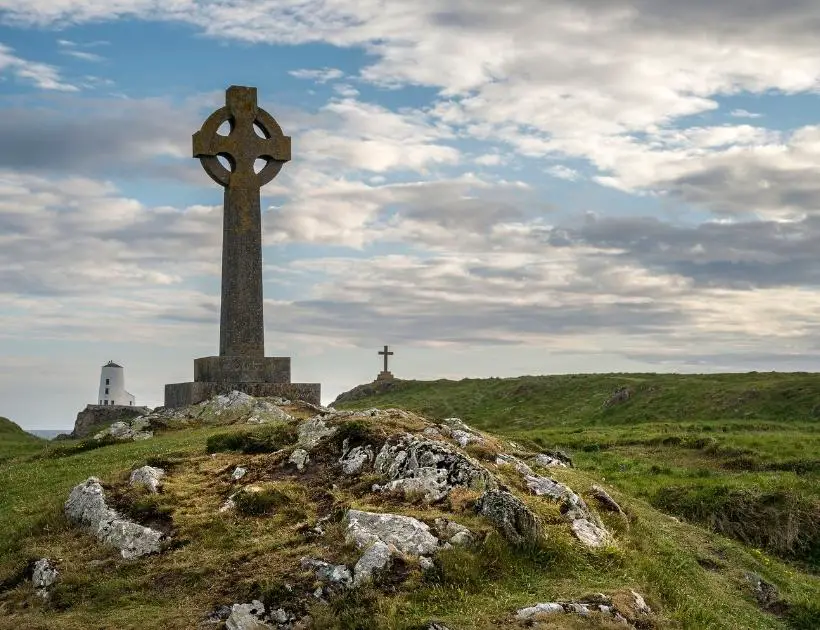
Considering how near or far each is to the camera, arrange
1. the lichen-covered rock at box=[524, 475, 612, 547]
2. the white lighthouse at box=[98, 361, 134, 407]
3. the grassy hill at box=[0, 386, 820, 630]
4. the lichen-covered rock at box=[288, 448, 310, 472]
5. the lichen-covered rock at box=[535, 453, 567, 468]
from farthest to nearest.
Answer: the white lighthouse at box=[98, 361, 134, 407], the lichen-covered rock at box=[535, 453, 567, 468], the lichen-covered rock at box=[288, 448, 310, 472], the lichen-covered rock at box=[524, 475, 612, 547], the grassy hill at box=[0, 386, 820, 630]

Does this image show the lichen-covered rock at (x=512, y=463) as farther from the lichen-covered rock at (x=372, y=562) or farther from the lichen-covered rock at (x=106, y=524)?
the lichen-covered rock at (x=106, y=524)

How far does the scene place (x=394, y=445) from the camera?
61.7 ft

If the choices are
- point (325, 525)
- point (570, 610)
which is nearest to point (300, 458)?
point (325, 525)

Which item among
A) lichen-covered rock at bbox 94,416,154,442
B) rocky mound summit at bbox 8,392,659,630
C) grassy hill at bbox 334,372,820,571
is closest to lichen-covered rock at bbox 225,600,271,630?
rocky mound summit at bbox 8,392,659,630

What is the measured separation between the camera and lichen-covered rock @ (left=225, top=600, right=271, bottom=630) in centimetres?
1292

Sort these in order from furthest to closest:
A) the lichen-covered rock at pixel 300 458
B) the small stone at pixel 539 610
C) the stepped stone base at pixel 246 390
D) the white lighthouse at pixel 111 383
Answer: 1. the white lighthouse at pixel 111 383
2. the stepped stone base at pixel 246 390
3. the lichen-covered rock at pixel 300 458
4. the small stone at pixel 539 610

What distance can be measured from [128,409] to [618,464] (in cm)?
2517

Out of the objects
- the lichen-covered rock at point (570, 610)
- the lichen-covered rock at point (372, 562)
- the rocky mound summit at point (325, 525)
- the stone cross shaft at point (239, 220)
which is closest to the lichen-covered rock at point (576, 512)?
the rocky mound summit at point (325, 525)

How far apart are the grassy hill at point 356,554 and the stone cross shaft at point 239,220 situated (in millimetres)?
7294

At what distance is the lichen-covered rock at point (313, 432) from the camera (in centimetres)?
2088

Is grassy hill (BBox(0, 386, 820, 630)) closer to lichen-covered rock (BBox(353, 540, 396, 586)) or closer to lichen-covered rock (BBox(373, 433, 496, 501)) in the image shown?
lichen-covered rock (BBox(353, 540, 396, 586))

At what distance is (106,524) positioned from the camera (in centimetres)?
1711

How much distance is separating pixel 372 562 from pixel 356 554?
413 mm

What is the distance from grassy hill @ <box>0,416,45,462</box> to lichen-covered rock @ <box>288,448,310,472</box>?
19.5 meters
